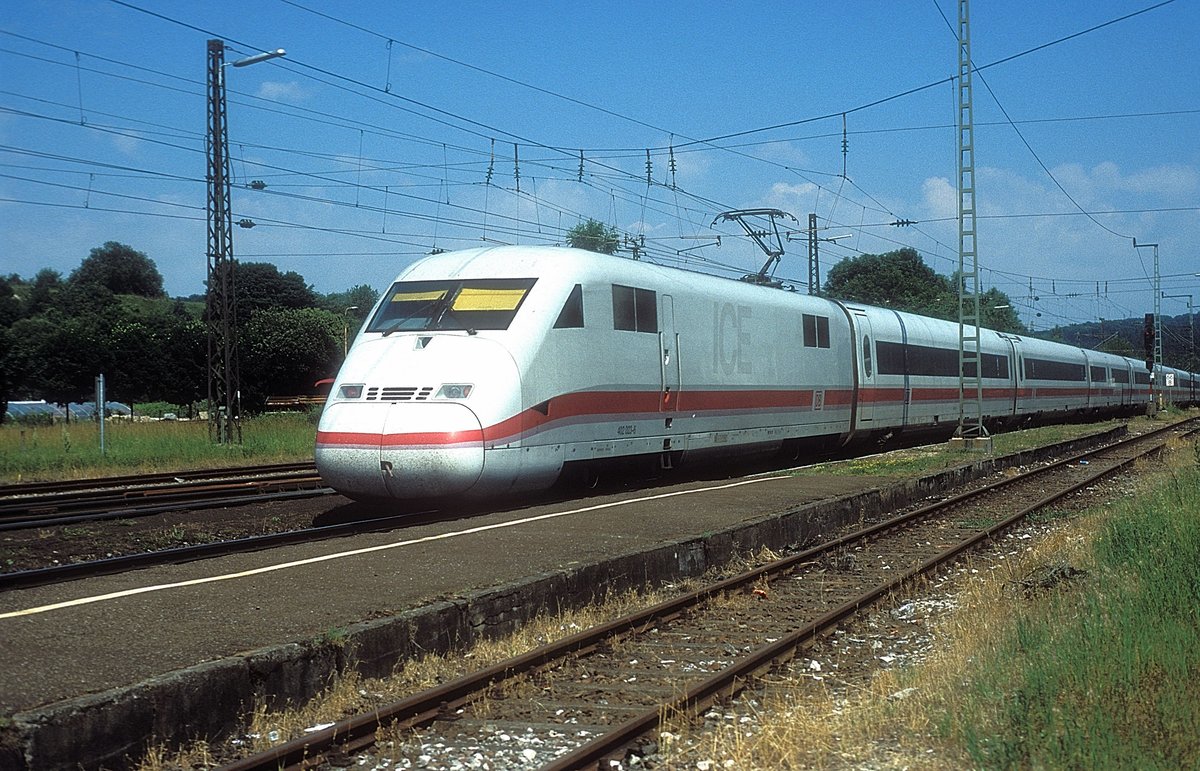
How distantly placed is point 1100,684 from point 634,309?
33.7 feet

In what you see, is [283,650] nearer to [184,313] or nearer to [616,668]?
[616,668]

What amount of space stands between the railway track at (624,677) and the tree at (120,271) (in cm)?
12732

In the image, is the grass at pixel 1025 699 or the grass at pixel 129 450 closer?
the grass at pixel 1025 699

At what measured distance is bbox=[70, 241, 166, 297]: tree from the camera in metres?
126

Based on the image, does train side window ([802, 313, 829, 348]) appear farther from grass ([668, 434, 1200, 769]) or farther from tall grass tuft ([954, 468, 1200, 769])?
tall grass tuft ([954, 468, 1200, 769])

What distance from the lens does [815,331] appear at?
21.1 m

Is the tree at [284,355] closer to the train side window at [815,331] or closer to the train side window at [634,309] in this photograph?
the train side window at [815,331]

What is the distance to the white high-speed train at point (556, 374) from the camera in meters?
11.7

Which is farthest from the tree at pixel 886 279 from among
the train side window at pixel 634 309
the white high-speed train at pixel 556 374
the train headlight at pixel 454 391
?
the train headlight at pixel 454 391

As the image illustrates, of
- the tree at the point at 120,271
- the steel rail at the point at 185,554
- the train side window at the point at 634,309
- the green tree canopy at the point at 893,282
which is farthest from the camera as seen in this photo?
the tree at the point at 120,271

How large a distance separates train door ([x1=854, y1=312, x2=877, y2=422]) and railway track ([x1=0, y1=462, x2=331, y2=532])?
37.1 ft

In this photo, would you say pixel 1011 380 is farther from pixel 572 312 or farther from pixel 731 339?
pixel 572 312

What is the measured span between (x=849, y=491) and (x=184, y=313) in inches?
3695

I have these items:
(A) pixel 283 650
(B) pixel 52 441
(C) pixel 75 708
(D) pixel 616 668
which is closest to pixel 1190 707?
(D) pixel 616 668
